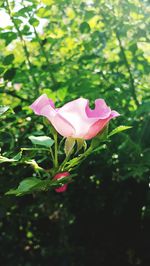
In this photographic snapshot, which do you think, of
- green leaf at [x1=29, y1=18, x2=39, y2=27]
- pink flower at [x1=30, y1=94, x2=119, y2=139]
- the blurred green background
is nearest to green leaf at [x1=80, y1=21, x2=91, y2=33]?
the blurred green background

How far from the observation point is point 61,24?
2.04m

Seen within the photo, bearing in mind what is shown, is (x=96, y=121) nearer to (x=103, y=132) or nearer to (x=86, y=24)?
(x=103, y=132)

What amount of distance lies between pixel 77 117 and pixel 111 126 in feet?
2.45

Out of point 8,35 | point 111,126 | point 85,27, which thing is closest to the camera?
Result: point 111,126

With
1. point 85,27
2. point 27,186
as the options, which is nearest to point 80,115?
point 27,186

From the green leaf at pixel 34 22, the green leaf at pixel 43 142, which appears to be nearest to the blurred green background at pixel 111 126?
the green leaf at pixel 34 22

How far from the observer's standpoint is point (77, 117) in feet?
2.55

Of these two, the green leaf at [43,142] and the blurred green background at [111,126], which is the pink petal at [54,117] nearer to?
the green leaf at [43,142]

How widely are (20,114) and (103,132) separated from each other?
A: 77cm

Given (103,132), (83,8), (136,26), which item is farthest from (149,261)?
(103,132)

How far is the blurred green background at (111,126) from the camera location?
1580mm

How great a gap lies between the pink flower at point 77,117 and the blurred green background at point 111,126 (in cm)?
60

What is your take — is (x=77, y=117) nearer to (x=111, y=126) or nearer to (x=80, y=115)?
(x=80, y=115)

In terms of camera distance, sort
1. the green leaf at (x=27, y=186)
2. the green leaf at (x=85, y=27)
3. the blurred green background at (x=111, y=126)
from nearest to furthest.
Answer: the green leaf at (x=27, y=186), the blurred green background at (x=111, y=126), the green leaf at (x=85, y=27)
